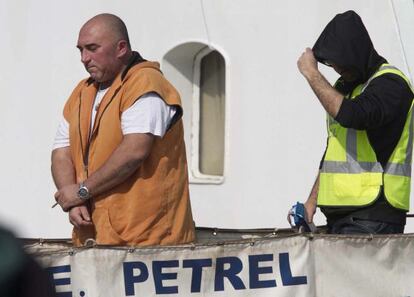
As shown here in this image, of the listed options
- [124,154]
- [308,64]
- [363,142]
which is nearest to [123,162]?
[124,154]

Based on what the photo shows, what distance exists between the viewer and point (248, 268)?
14.4 ft

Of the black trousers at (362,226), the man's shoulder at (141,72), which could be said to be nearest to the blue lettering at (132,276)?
the man's shoulder at (141,72)

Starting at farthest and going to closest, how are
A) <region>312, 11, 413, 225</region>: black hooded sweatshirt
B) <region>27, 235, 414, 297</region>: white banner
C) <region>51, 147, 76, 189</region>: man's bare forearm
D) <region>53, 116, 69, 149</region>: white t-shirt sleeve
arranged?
<region>53, 116, 69, 149</region>: white t-shirt sleeve
<region>51, 147, 76, 189</region>: man's bare forearm
<region>312, 11, 413, 225</region>: black hooded sweatshirt
<region>27, 235, 414, 297</region>: white banner

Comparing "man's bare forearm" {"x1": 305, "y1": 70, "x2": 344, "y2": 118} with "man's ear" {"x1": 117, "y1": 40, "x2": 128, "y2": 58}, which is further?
"man's ear" {"x1": 117, "y1": 40, "x2": 128, "y2": 58}

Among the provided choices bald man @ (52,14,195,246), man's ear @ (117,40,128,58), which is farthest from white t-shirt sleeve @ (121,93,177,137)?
man's ear @ (117,40,128,58)

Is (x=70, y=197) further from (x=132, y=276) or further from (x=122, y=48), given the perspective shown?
(x=122, y=48)

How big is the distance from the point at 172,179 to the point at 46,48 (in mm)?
3139

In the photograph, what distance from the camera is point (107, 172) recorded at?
14.8 feet

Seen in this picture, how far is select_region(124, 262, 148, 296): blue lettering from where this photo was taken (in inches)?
168

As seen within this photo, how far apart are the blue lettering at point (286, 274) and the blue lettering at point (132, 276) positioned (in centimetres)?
54

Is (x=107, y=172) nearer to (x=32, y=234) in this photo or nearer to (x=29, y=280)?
(x=29, y=280)

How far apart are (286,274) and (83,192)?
89cm

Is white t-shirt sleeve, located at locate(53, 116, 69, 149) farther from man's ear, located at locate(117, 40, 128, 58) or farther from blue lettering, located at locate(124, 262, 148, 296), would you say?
blue lettering, located at locate(124, 262, 148, 296)

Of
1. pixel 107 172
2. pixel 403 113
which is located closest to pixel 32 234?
pixel 107 172
